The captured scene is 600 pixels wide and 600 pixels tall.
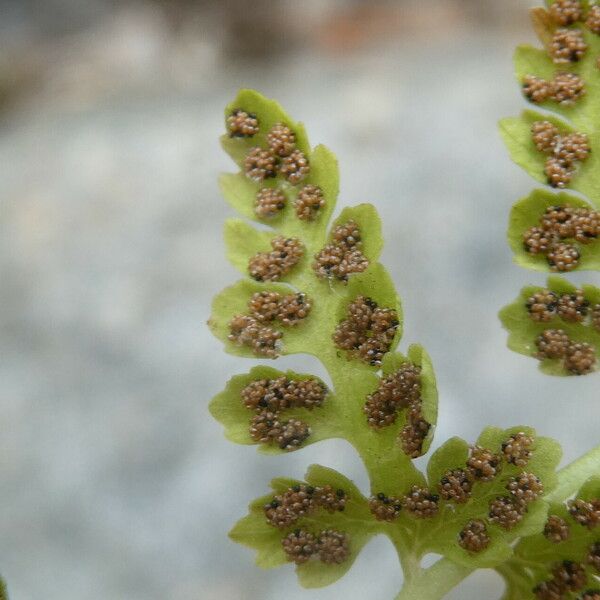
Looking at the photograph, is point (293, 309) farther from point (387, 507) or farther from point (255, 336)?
point (387, 507)

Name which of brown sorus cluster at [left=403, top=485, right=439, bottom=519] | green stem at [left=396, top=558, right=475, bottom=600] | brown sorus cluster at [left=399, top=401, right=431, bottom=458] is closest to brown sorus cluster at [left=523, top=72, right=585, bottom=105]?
brown sorus cluster at [left=399, top=401, right=431, bottom=458]

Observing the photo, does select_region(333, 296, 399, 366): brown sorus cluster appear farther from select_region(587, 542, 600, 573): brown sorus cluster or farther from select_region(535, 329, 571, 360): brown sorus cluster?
select_region(587, 542, 600, 573): brown sorus cluster

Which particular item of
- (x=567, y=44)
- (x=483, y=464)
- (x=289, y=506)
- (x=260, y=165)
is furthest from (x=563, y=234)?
(x=289, y=506)

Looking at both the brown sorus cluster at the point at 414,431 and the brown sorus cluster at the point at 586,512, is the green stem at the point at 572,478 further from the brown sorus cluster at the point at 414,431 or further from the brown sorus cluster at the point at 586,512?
the brown sorus cluster at the point at 414,431

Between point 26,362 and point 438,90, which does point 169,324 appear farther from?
point 438,90

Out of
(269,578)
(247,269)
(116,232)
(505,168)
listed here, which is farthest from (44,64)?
(247,269)

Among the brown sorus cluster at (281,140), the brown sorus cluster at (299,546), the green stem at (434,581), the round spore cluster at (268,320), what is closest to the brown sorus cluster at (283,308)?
the round spore cluster at (268,320)
